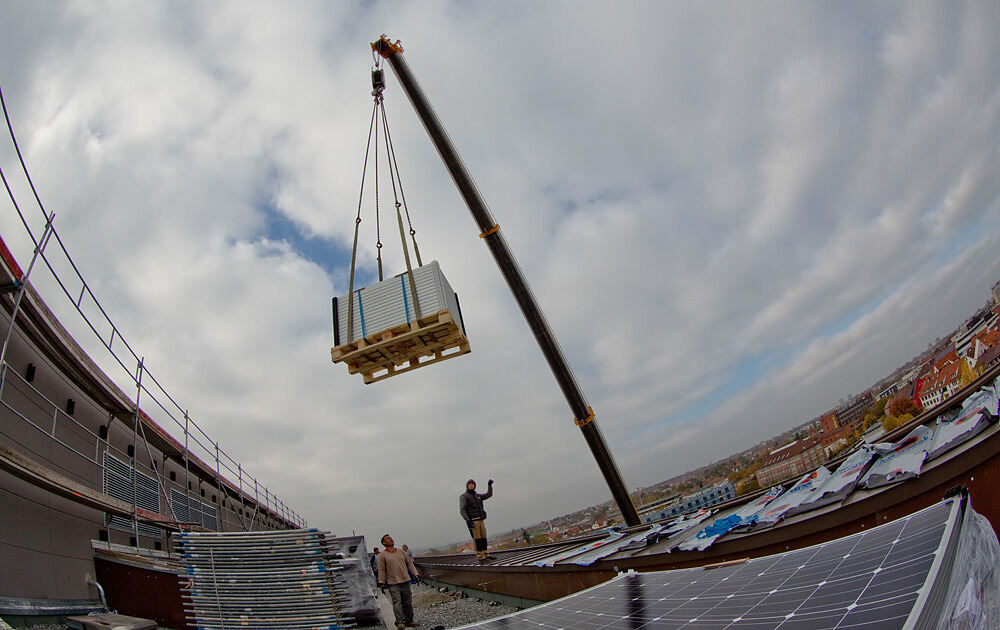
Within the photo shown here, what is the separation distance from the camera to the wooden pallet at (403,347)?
9.34m

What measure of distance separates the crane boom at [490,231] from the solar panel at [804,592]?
475 inches

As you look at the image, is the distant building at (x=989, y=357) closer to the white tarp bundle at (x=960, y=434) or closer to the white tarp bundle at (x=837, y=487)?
the white tarp bundle at (x=837, y=487)

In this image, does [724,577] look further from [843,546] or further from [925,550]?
[925,550]

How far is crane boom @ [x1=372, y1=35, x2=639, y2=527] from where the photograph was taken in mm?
15891

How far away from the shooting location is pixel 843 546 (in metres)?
3.70

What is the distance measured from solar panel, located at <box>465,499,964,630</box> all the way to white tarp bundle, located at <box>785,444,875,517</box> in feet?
9.45

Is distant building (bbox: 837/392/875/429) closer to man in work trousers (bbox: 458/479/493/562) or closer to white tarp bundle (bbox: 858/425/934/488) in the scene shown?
man in work trousers (bbox: 458/479/493/562)

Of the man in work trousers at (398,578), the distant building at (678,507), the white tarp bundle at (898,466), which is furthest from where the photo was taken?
the distant building at (678,507)

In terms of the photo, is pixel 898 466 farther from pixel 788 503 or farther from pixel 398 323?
pixel 398 323

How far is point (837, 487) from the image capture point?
681 centimetres

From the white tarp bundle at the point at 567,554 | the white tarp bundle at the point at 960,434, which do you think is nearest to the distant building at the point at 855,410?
the white tarp bundle at the point at 567,554

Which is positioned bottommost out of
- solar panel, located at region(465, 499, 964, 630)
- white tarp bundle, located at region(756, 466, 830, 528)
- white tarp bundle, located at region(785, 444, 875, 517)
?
white tarp bundle, located at region(756, 466, 830, 528)

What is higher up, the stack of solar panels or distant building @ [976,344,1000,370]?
the stack of solar panels

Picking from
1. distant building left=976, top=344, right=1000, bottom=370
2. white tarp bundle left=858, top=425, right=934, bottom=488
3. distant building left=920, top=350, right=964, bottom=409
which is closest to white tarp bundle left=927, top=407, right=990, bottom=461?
white tarp bundle left=858, top=425, right=934, bottom=488
